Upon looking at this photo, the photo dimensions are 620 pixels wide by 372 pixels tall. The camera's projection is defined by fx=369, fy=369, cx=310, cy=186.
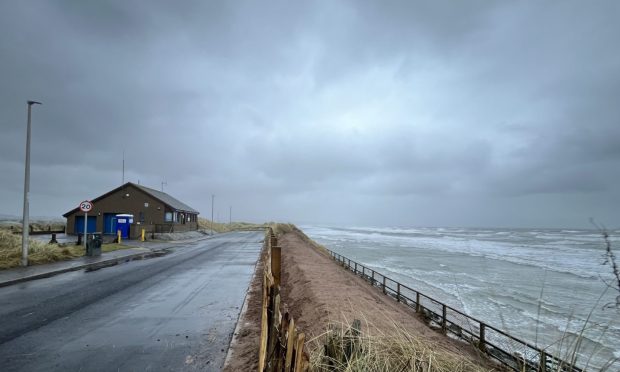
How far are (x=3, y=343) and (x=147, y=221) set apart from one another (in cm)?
3865

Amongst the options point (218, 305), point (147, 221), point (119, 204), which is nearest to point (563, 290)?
point (218, 305)

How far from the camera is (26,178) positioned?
1554 centimetres

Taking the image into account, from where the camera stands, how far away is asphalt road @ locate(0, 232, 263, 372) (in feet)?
19.3

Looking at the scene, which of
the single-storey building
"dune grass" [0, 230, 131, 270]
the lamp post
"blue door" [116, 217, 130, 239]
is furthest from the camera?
the single-storey building

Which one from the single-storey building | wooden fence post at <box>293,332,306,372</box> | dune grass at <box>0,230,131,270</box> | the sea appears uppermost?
the single-storey building

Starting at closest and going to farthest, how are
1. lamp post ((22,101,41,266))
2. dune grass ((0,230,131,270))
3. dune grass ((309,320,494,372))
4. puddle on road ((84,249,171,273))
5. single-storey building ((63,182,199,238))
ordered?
1. dune grass ((309,320,494,372))
2. lamp post ((22,101,41,266))
3. dune grass ((0,230,131,270))
4. puddle on road ((84,249,171,273))
5. single-storey building ((63,182,199,238))

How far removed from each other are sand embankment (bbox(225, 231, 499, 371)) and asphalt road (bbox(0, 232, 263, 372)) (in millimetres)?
402

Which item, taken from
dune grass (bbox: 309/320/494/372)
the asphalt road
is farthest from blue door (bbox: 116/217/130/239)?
dune grass (bbox: 309/320/494/372)

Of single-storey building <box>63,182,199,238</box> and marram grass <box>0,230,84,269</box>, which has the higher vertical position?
single-storey building <box>63,182,199,238</box>

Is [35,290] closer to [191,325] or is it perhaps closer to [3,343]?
[3,343]

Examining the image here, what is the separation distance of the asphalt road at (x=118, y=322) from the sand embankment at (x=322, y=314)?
402mm

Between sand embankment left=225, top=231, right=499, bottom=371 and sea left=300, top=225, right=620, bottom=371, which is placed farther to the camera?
sea left=300, top=225, right=620, bottom=371

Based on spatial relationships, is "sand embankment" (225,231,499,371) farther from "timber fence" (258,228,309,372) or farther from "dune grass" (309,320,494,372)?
"timber fence" (258,228,309,372)

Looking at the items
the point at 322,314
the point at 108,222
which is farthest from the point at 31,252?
the point at 108,222
